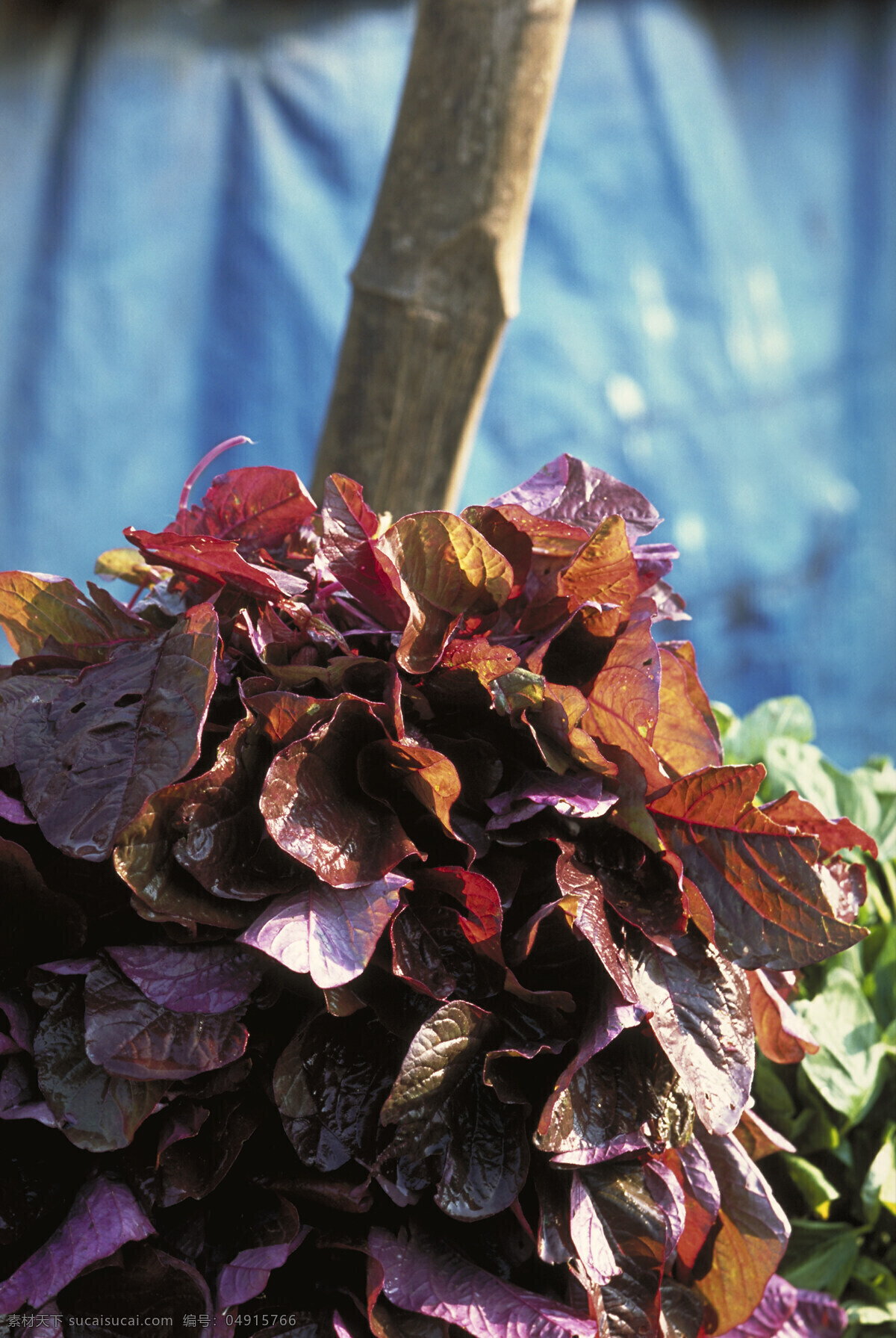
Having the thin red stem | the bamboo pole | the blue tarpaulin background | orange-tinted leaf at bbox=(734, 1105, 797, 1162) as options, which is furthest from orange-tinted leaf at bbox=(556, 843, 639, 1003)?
the blue tarpaulin background

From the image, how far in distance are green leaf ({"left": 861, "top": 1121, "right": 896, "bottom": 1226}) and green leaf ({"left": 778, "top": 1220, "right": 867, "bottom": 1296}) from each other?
20 millimetres

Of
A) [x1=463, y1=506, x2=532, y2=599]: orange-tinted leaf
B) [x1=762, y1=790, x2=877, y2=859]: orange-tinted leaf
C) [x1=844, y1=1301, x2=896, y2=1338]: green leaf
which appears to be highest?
[x1=463, y1=506, x2=532, y2=599]: orange-tinted leaf

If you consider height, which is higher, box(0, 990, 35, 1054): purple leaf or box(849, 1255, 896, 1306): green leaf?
box(0, 990, 35, 1054): purple leaf

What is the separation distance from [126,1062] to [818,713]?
2542 millimetres

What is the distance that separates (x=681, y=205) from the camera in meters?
2.54

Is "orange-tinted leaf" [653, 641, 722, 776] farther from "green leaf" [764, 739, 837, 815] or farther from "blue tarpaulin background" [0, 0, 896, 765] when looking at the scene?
"blue tarpaulin background" [0, 0, 896, 765]

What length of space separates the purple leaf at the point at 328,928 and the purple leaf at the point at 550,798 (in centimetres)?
7

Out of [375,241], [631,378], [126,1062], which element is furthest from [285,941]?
[631,378]

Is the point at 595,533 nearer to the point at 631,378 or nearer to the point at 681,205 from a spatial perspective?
the point at 631,378

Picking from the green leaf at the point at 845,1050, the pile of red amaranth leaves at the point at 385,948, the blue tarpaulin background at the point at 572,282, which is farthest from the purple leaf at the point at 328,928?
the blue tarpaulin background at the point at 572,282

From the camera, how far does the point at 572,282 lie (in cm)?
248

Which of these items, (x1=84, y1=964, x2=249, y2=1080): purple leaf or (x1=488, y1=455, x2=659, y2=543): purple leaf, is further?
(x1=488, y1=455, x2=659, y2=543): purple leaf

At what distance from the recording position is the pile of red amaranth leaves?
0.51m

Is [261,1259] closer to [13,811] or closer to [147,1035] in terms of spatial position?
[147,1035]
